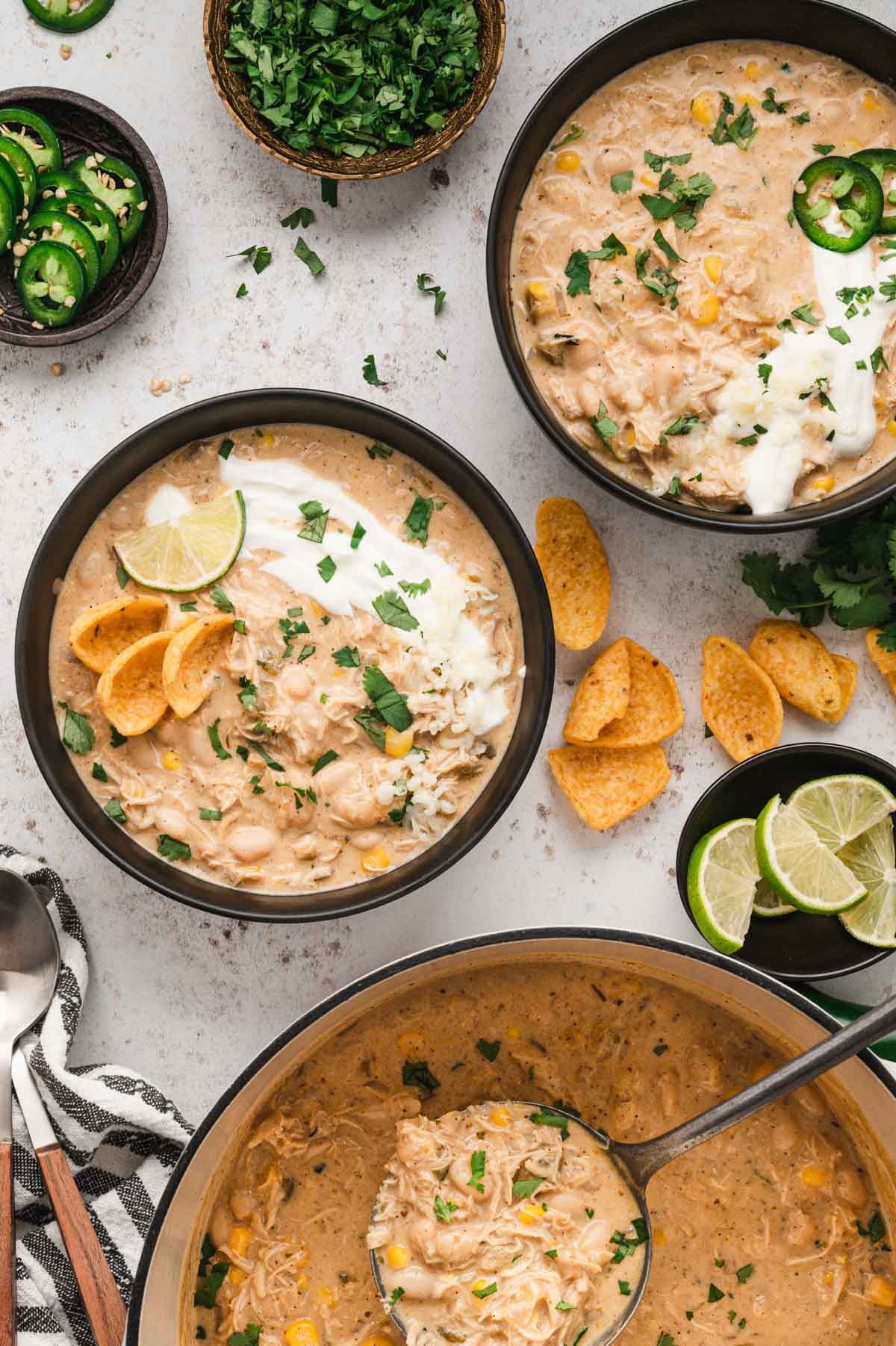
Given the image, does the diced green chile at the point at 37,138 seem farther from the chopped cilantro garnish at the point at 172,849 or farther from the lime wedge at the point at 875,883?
the lime wedge at the point at 875,883

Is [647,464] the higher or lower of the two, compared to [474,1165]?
higher

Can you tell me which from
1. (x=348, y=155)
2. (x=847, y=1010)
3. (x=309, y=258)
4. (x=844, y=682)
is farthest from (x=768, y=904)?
(x=348, y=155)

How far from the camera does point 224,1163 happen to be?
3781mm

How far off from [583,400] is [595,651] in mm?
915

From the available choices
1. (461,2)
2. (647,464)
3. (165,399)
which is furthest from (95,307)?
(647,464)

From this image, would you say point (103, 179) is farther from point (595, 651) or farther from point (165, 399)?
point (595, 651)

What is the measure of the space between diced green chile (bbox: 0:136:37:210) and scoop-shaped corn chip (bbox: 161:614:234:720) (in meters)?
1.56

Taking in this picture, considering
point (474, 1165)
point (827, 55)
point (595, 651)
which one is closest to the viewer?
point (474, 1165)

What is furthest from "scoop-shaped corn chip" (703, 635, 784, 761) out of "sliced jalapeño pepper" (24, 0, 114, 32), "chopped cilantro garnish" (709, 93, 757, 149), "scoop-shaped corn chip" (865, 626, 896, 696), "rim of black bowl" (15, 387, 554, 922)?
"sliced jalapeño pepper" (24, 0, 114, 32)

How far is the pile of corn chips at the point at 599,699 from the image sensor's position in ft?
13.4

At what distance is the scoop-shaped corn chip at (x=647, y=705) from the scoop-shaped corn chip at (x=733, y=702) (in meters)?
0.11

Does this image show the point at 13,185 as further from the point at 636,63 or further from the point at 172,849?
the point at 172,849

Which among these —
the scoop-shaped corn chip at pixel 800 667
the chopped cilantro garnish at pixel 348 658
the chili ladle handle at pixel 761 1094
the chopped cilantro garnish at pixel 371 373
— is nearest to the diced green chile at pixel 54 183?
the chopped cilantro garnish at pixel 371 373

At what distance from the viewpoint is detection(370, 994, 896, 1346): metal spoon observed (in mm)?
3234
